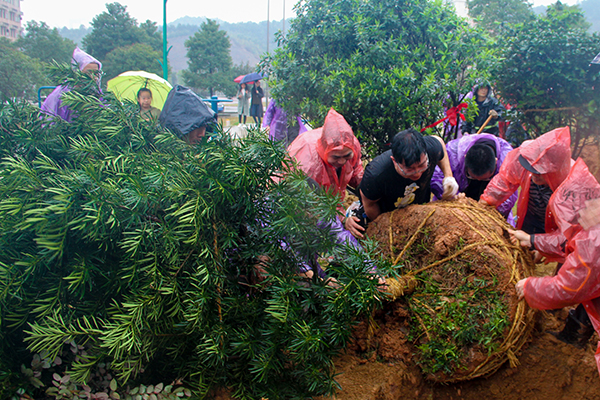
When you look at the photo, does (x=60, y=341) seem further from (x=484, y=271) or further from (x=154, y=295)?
(x=484, y=271)

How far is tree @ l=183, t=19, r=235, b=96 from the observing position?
3086 cm

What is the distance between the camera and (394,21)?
377 centimetres

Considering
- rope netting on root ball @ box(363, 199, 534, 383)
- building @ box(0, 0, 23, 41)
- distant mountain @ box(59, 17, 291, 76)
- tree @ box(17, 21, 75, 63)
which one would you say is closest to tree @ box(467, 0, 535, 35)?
rope netting on root ball @ box(363, 199, 534, 383)

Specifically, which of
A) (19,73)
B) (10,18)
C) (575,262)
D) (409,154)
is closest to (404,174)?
(409,154)

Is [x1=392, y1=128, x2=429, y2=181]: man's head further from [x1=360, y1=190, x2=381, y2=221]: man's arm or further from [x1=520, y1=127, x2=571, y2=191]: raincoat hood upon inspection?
[x1=520, y1=127, x2=571, y2=191]: raincoat hood

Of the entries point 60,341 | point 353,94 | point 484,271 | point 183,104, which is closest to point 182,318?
point 60,341

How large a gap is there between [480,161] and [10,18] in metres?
59.9

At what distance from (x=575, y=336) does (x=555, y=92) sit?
250cm

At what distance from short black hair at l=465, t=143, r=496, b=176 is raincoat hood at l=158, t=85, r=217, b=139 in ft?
6.88

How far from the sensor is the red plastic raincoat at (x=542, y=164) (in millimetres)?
2387

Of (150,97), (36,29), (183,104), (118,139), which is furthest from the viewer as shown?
(36,29)

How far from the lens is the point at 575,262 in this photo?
6.55 ft

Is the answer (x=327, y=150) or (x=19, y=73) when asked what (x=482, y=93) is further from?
(x=19, y=73)

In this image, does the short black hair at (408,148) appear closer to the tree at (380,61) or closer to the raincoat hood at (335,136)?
the raincoat hood at (335,136)
